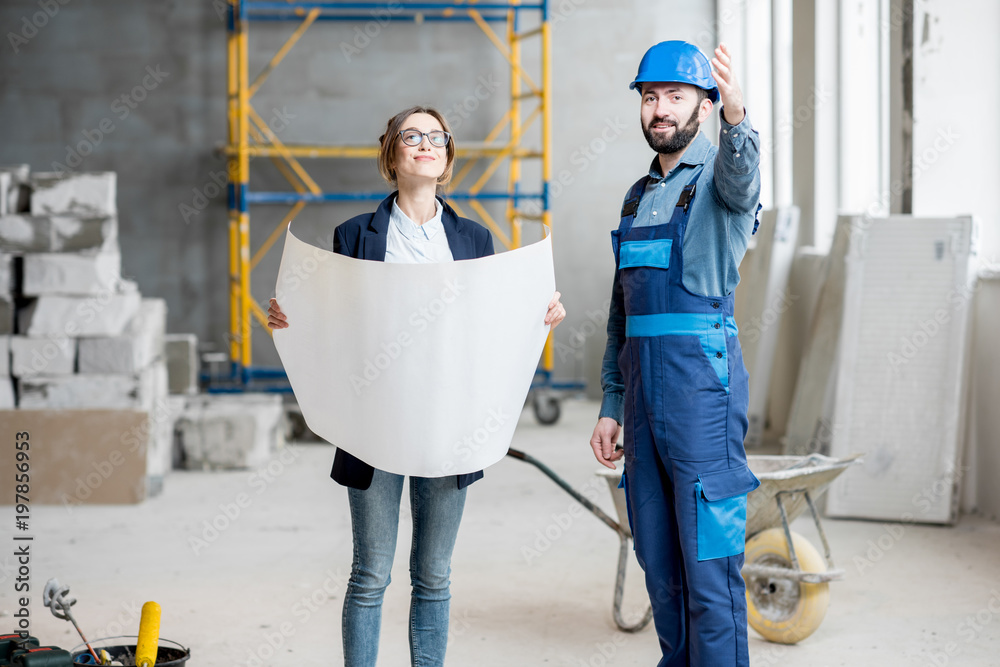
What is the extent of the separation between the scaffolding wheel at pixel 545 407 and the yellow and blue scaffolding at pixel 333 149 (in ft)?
0.13

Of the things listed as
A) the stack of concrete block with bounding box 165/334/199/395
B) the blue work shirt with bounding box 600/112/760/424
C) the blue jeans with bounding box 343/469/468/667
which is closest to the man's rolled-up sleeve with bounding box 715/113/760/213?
the blue work shirt with bounding box 600/112/760/424

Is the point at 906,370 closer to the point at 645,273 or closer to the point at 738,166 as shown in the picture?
the point at 645,273

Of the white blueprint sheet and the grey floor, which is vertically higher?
the white blueprint sheet

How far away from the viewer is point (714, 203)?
2195 millimetres

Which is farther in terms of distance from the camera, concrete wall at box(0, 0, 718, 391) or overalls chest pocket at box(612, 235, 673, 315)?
concrete wall at box(0, 0, 718, 391)

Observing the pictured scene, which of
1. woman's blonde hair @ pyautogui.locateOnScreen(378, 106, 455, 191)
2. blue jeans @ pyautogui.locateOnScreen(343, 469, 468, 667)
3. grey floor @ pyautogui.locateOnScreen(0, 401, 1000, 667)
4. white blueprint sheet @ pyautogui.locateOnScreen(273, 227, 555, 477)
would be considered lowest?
grey floor @ pyautogui.locateOnScreen(0, 401, 1000, 667)

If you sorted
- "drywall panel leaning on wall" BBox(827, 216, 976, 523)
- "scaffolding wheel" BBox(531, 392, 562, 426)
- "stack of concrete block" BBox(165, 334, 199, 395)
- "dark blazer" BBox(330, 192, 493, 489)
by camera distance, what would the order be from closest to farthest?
"dark blazer" BBox(330, 192, 493, 489), "drywall panel leaning on wall" BBox(827, 216, 976, 523), "stack of concrete block" BBox(165, 334, 199, 395), "scaffolding wheel" BBox(531, 392, 562, 426)

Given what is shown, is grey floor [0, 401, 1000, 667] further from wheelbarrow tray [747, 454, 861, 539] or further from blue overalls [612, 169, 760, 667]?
blue overalls [612, 169, 760, 667]

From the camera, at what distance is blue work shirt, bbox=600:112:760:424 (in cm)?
202

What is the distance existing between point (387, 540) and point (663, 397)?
2.35 ft

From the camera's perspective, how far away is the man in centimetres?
219

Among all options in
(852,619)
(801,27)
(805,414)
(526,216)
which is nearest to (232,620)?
(852,619)

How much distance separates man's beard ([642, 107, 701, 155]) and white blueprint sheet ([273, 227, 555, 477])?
406 millimetres

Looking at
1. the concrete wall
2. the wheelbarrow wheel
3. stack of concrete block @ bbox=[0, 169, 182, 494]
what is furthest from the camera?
the concrete wall
